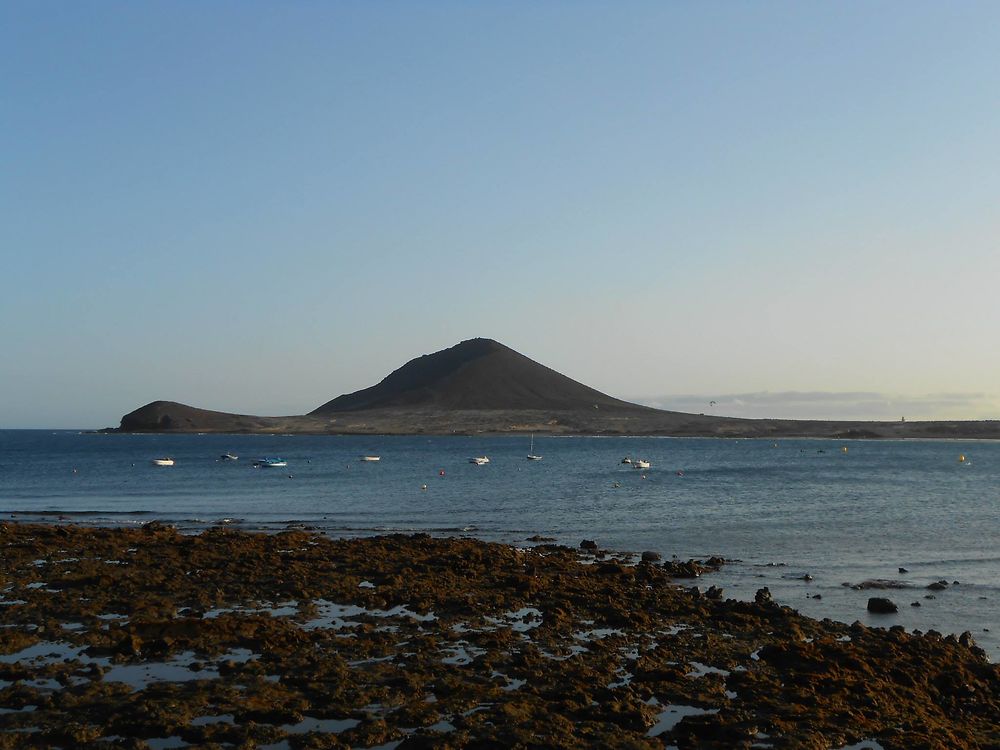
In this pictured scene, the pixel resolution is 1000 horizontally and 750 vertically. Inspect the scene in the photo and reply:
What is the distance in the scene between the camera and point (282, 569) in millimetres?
28562

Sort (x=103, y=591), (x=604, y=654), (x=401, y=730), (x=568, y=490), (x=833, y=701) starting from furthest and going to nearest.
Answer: (x=568, y=490) < (x=103, y=591) < (x=604, y=654) < (x=833, y=701) < (x=401, y=730)

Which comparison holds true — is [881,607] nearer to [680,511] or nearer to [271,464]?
[680,511]

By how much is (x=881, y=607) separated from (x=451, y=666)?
13.1 meters

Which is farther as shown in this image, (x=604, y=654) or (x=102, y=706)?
(x=604, y=654)

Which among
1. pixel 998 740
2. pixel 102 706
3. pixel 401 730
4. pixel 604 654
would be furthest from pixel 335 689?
pixel 998 740

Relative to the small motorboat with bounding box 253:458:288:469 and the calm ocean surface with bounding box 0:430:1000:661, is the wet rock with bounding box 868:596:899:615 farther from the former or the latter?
the small motorboat with bounding box 253:458:288:469

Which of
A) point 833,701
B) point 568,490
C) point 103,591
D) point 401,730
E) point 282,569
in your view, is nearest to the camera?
point 401,730

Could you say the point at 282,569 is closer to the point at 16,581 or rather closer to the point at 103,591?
the point at 103,591

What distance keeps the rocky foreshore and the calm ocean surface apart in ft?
15.4

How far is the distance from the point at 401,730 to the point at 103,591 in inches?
554

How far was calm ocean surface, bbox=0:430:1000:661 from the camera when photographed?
29531 mm

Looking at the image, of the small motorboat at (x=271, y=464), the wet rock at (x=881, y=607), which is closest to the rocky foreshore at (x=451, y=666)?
the wet rock at (x=881, y=607)

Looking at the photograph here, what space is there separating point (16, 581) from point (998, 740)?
2426 centimetres

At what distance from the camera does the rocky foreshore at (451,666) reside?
46.3 ft
